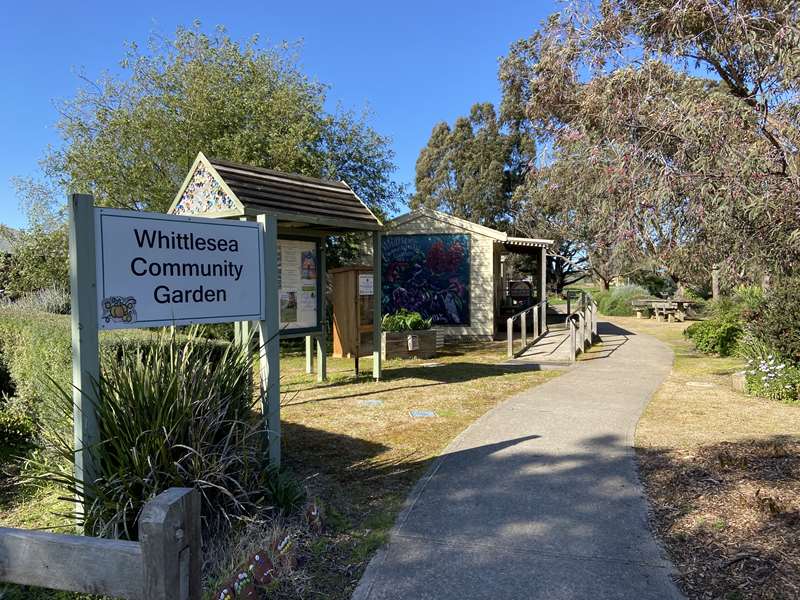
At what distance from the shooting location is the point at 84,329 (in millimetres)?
3254

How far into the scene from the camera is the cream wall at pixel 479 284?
17.0m

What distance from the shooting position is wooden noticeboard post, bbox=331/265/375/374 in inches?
411

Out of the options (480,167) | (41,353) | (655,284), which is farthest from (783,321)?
(655,284)

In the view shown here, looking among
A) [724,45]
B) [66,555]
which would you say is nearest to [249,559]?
[66,555]

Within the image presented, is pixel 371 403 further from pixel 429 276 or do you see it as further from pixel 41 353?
pixel 429 276

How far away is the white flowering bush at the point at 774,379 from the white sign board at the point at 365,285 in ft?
20.1

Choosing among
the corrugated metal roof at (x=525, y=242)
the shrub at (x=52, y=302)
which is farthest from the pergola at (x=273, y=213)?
the corrugated metal roof at (x=525, y=242)

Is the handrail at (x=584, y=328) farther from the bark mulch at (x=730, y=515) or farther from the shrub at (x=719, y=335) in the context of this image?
the bark mulch at (x=730, y=515)

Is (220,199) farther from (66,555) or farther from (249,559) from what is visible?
(66,555)

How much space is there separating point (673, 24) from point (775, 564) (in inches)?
197

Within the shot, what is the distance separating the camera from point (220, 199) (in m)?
7.18

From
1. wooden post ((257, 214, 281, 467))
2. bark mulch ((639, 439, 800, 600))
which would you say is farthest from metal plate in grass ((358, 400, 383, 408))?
wooden post ((257, 214, 281, 467))

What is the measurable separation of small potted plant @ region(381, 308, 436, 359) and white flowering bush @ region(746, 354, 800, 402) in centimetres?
651

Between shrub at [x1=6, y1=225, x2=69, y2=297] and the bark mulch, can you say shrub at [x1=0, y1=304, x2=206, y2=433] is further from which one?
shrub at [x1=6, y1=225, x2=69, y2=297]
